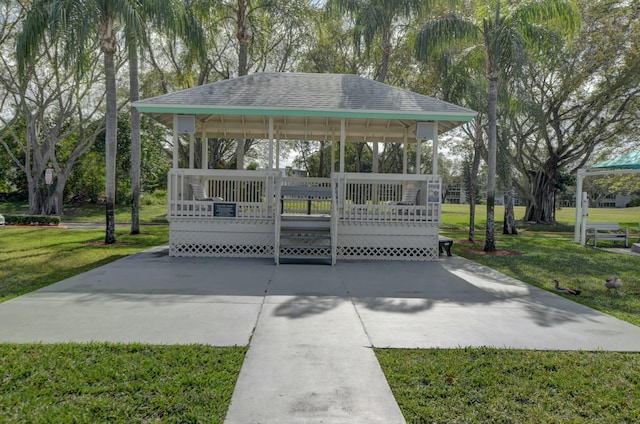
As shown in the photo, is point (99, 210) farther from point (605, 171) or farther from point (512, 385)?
point (512, 385)

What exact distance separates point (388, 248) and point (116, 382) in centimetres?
801

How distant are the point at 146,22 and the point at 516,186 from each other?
22356 mm

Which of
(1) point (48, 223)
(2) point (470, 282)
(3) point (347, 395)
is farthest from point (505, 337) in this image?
(1) point (48, 223)

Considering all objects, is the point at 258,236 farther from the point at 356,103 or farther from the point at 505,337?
the point at 505,337

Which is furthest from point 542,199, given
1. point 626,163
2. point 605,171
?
point 626,163

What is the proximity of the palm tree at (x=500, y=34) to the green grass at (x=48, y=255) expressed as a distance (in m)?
9.93

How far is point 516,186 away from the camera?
26.0 meters

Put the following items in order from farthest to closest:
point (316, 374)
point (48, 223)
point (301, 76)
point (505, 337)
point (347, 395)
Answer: point (48, 223), point (301, 76), point (505, 337), point (316, 374), point (347, 395)

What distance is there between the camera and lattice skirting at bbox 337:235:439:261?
1055 cm

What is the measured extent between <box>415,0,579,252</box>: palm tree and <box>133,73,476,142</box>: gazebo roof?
5.02ft

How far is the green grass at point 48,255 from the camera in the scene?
283 inches

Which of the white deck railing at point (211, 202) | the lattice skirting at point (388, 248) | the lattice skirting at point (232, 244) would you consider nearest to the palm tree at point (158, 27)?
the white deck railing at point (211, 202)

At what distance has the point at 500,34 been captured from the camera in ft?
36.6

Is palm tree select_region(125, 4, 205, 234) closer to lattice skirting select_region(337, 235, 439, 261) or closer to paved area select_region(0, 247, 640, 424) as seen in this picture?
paved area select_region(0, 247, 640, 424)
